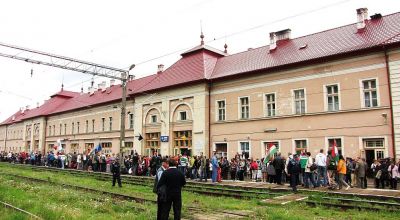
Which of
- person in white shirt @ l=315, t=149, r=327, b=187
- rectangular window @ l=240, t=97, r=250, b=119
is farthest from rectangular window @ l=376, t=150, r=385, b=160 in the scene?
rectangular window @ l=240, t=97, r=250, b=119

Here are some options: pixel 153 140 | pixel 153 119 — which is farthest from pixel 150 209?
pixel 153 119

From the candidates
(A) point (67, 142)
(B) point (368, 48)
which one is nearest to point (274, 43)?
(B) point (368, 48)

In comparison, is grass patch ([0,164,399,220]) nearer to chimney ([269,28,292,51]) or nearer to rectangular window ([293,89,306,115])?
rectangular window ([293,89,306,115])

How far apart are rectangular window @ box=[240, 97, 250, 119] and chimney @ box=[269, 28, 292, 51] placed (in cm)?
496

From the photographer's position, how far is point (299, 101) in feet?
87.9

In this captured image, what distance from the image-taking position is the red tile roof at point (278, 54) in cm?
2453

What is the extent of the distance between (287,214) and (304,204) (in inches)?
112

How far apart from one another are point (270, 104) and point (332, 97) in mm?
4995

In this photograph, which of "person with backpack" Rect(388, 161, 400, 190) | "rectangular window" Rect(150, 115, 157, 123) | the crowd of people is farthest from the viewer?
"rectangular window" Rect(150, 115, 157, 123)

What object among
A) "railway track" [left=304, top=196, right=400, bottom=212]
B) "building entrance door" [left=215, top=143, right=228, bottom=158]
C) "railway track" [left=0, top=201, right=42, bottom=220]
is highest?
"building entrance door" [left=215, top=143, right=228, bottom=158]

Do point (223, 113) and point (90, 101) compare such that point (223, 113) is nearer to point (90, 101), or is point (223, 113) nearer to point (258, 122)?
point (258, 122)

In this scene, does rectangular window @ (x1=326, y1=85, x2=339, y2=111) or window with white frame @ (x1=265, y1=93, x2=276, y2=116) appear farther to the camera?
window with white frame @ (x1=265, y1=93, x2=276, y2=116)

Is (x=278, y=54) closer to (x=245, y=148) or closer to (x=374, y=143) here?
(x=245, y=148)

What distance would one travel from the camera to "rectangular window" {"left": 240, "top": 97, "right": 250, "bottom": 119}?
98.9 ft
